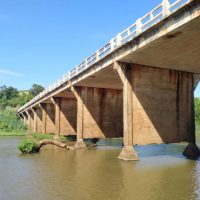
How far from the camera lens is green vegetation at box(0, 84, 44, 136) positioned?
7469 centimetres

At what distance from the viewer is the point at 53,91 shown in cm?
4816

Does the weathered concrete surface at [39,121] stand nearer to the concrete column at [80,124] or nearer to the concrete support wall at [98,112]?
the concrete support wall at [98,112]

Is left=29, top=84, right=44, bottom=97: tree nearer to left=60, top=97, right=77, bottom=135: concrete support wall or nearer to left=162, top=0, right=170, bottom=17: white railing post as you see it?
left=60, top=97, right=77, bottom=135: concrete support wall

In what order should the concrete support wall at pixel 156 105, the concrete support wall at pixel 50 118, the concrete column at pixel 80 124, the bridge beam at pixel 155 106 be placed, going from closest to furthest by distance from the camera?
the bridge beam at pixel 155 106, the concrete support wall at pixel 156 105, the concrete column at pixel 80 124, the concrete support wall at pixel 50 118

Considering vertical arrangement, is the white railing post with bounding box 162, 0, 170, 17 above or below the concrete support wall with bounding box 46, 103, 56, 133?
above

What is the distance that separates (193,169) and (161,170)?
2.15m

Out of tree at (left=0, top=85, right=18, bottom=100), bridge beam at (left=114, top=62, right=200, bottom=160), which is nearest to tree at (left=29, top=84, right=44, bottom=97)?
tree at (left=0, top=85, right=18, bottom=100)

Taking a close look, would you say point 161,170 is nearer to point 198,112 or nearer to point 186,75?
point 186,75

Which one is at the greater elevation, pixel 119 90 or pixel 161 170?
pixel 119 90

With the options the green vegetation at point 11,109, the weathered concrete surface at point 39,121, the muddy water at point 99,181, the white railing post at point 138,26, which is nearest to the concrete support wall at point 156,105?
the muddy water at point 99,181

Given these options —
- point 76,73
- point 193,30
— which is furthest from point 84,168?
point 76,73

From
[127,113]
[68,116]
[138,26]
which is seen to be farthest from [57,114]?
[138,26]

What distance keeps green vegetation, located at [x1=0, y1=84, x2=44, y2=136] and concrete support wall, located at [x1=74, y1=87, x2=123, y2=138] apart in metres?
32.1

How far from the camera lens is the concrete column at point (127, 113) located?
23828 millimetres
